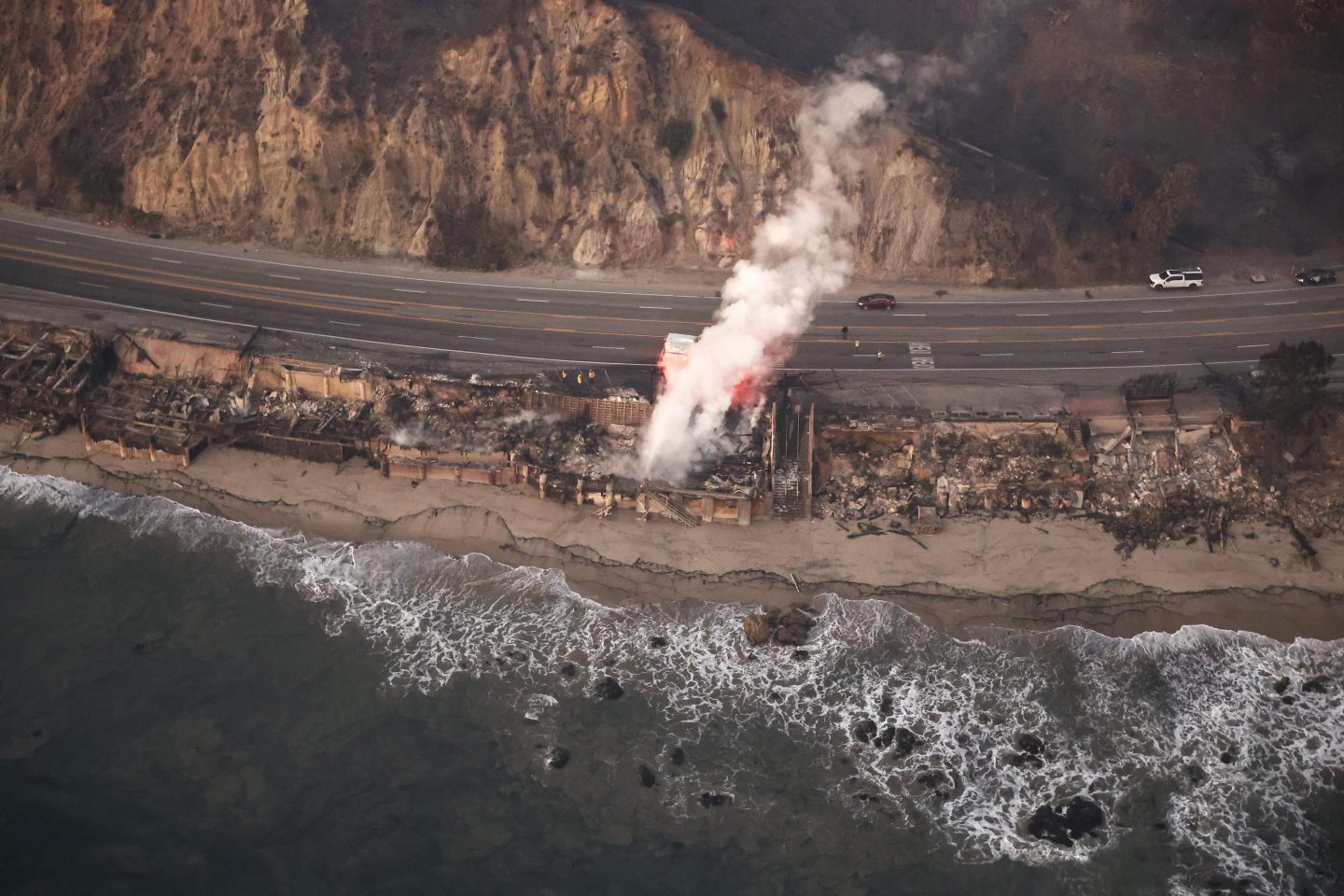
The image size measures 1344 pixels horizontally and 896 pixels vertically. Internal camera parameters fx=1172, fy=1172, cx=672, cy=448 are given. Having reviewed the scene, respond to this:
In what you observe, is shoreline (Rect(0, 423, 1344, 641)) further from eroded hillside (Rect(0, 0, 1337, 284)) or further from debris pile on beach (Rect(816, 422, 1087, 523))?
eroded hillside (Rect(0, 0, 1337, 284))

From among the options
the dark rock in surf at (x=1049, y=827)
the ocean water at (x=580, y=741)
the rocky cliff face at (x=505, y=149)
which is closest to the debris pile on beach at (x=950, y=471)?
the ocean water at (x=580, y=741)

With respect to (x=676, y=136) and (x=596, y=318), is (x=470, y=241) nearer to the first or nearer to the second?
(x=596, y=318)

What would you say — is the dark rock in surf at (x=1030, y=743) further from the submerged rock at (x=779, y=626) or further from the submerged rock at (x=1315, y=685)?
the submerged rock at (x=1315, y=685)

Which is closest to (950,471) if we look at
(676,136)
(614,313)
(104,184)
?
(614,313)

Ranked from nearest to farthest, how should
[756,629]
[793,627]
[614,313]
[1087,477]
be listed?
[756,629] < [793,627] < [1087,477] < [614,313]

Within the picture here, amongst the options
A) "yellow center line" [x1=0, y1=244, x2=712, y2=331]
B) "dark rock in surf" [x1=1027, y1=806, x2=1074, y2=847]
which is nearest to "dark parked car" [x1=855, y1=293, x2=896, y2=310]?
"yellow center line" [x1=0, y1=244, x2=712, y2=331]

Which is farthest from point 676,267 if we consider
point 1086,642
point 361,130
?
point 1086,642
